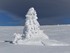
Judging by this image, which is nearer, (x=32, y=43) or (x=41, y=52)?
(x=41, y=52)

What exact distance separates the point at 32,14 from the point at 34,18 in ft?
0.92

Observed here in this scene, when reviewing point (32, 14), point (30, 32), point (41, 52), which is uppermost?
point (32, 14)

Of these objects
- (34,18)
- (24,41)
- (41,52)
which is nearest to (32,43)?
(24,41)

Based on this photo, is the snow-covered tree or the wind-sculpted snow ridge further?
the snow-covered tree

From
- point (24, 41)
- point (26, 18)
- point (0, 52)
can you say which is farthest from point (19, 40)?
point (0, 52)

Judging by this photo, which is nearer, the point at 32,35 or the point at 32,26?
the point at 32,35

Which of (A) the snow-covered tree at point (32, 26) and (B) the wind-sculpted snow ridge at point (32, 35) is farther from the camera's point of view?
(A) the snow-covered tree at point (32, 26)

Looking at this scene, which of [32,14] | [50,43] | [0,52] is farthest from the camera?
[32,14]

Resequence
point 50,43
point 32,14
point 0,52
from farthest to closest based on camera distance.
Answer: point 32,14, point 50,43, point 0,52

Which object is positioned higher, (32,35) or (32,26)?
(32,26)

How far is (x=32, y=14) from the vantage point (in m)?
17.9

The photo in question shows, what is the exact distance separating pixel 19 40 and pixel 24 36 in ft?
1.80

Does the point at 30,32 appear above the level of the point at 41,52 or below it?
above

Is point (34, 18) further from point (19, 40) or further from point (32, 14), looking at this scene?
point (19, 40)
